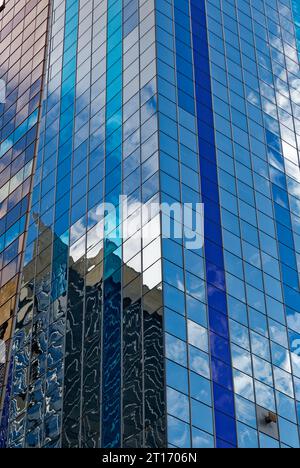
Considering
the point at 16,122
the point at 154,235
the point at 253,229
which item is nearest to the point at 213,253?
the point at 154,235

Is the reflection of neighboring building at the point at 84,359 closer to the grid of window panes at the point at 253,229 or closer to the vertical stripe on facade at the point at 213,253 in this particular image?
the grid of window panes at the point at 253,229

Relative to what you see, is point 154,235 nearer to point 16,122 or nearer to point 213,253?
point 213,253

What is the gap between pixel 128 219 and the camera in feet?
184

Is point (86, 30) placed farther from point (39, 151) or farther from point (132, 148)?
point (132, 148)

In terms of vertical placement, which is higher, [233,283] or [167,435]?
[233,283]

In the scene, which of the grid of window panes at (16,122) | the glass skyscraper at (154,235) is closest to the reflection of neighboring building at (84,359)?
the glass skyscraper at (154,235)

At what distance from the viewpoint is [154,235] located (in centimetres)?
5328

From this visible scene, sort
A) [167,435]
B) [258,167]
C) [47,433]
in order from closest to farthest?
[167,435], [47,433], [258,167]

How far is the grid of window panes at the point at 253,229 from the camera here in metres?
50.0

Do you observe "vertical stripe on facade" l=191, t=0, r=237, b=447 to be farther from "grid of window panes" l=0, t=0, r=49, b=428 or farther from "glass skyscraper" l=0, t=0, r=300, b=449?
"grid of window panes" l=0, t=0, r=49, b=428

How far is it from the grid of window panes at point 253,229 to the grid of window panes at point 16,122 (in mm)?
14767

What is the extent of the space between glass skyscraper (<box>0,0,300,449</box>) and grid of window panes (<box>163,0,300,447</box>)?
12 centimetres

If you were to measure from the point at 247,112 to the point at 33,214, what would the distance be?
16.0 metres

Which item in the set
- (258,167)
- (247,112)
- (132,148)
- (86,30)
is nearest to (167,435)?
(132,148)
